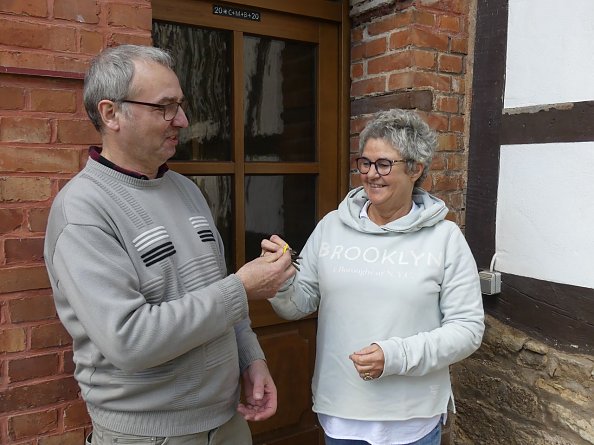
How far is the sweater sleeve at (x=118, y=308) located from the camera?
138 cm

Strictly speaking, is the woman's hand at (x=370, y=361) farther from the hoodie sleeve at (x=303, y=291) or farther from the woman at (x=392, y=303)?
the hoodie sleeve at (x=303, y=291)

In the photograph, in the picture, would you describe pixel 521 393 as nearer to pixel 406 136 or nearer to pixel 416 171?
pixel 416 171

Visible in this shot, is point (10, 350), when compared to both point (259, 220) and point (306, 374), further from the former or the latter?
point (306, 374)

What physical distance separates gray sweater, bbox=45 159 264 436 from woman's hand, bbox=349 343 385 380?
1.24 ft

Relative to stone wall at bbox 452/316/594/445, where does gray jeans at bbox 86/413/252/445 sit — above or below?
above

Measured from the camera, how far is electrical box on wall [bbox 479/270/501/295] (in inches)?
103

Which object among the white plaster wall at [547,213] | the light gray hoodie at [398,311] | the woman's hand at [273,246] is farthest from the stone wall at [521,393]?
the woman's hand at [273,246]

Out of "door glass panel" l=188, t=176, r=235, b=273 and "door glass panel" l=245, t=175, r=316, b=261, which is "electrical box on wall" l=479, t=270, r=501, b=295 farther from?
"door glass panel" l=188, t=176, r=235, b=273

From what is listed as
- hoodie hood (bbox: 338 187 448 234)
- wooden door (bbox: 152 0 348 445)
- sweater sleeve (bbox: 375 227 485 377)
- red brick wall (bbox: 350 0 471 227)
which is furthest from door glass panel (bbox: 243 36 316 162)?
sweater sleeve (bbox: 375 227 485 377)

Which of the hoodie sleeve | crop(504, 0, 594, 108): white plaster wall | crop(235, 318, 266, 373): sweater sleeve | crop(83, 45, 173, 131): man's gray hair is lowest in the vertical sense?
crop(235, 318, 266, 373): sweater sleeve

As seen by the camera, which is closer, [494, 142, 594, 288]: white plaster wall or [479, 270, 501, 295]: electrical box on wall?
[494, 142, 594, 288]: white plaster wall

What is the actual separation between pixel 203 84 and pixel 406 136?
1.08 metres

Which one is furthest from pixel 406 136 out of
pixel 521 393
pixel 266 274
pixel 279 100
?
pixel 521 393

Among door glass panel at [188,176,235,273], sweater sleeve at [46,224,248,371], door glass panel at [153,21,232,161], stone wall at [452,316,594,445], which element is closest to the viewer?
sweater sleeve at [46,224,248,371]
